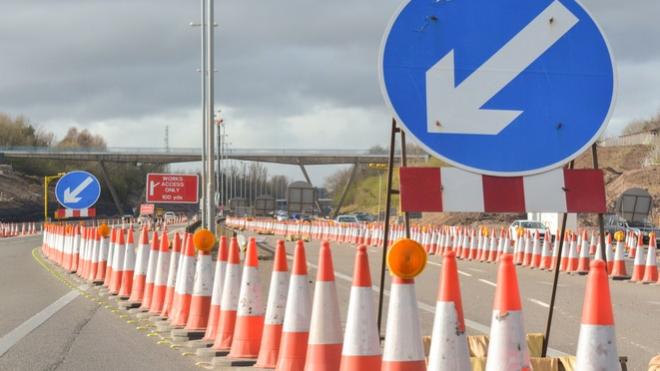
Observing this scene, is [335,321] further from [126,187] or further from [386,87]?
[126,187]

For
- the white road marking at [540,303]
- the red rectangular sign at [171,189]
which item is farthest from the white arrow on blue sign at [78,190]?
the white road marking at [540,303]

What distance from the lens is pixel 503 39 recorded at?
5.09 metres

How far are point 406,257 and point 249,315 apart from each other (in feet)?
11.6

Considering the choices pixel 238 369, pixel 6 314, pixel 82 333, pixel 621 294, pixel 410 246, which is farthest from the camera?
pixel 621 294

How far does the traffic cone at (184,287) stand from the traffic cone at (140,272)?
2474mm

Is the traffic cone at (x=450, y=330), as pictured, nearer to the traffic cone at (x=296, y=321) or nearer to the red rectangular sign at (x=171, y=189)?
the traffic cone at (x=296, y=321)

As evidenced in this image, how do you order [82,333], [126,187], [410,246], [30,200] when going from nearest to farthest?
1. [410,246]
2. [82,333]
3. [30,200]
4. [126,187]

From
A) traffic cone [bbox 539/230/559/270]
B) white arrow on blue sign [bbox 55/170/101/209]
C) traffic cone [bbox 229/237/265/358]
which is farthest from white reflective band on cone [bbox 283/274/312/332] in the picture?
traffic cone [bbox 539/230/559/270]

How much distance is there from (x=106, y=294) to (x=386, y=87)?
10.7m

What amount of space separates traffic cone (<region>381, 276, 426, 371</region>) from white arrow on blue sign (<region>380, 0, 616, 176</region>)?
2.50 ft

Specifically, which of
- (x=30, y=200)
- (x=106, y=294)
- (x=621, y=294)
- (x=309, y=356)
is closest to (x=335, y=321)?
(x=309, y=356)

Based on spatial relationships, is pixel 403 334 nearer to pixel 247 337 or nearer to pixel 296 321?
pixel 296 321

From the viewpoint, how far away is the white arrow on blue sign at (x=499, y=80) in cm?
497

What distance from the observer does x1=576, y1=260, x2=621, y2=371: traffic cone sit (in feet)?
14.1
